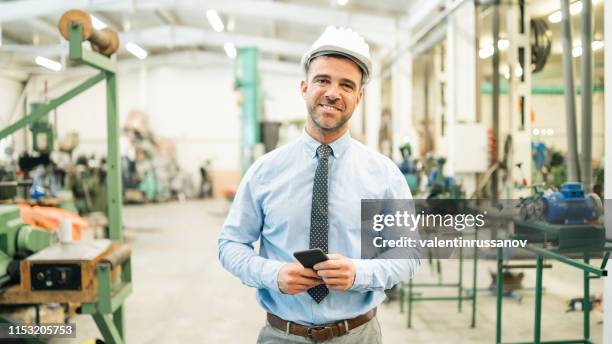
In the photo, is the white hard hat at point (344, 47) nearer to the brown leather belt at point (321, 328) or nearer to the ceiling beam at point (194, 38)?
the brown leather belt at point (321, 328)

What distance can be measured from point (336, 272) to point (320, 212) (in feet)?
0.69

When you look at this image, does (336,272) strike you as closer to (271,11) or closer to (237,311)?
(237,311)

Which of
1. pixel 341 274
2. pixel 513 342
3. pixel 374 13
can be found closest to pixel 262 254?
pixel 341 274

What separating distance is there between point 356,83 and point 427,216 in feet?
1.61

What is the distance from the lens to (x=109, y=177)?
2.39 meters

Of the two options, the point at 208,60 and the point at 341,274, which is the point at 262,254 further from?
the point at 208,60

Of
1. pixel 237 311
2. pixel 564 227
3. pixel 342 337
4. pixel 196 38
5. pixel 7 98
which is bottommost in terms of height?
pixel 237 311

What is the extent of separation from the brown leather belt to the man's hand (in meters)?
0.19

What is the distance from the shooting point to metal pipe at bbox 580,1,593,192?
10.8 feet

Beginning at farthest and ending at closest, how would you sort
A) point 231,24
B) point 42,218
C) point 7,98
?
1. point 231,24
2. point 7,98
3. point 42,218

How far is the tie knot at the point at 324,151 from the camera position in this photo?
138cm

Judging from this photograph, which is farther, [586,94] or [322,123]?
[586,94]

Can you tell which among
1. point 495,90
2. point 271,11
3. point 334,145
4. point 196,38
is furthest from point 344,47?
point 196,38

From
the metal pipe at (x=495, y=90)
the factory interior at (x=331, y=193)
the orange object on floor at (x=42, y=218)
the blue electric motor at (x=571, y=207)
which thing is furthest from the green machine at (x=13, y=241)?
the metal pipe at (x=495, y=90)
